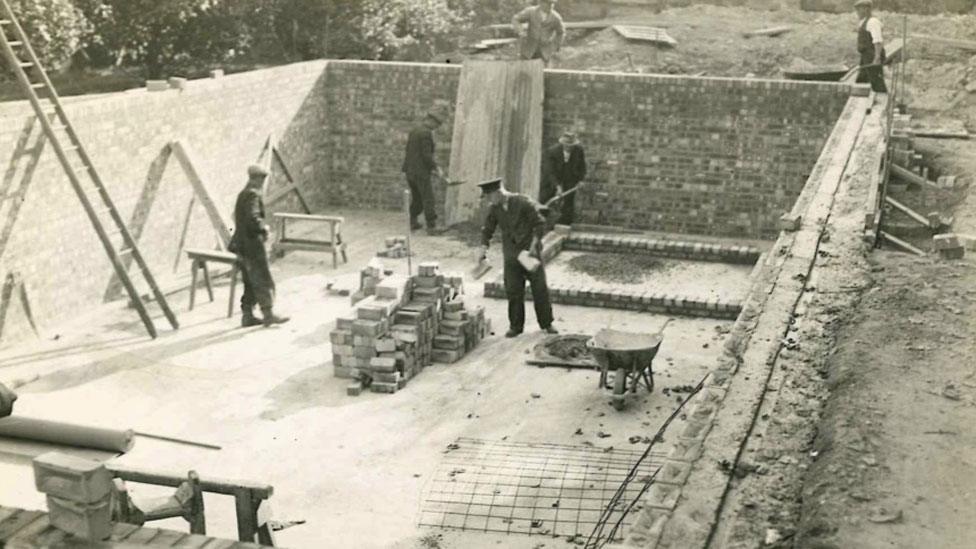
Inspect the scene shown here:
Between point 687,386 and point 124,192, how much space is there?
7.39 m

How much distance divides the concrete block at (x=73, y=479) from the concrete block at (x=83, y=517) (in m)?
0.03

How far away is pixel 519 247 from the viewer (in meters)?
12.8

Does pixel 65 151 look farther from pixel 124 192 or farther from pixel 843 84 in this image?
pixel 843 84

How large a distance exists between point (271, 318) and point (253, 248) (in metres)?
0.89

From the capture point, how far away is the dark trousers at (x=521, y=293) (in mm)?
12742

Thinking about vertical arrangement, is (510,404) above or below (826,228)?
below

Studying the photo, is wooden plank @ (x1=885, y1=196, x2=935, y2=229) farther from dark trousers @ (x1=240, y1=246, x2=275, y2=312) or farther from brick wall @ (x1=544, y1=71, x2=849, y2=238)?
dark trousers @ (x1=240, y1=246, x2=275, y2=312)

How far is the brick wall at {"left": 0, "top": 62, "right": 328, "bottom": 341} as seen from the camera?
12078 mm

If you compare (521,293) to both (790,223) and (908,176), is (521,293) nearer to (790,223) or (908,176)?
(790,223)

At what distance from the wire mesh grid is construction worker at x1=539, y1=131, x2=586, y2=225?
7.88 metres

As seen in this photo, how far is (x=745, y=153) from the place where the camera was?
17516 mm

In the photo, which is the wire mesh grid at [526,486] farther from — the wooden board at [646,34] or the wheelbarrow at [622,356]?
the wooden board at [646,34]

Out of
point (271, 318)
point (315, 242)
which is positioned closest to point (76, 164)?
point (271, 318)

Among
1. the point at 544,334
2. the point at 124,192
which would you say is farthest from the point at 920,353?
the point at 124,192
